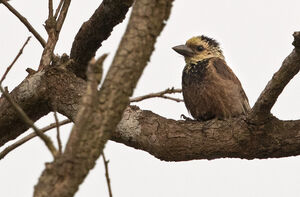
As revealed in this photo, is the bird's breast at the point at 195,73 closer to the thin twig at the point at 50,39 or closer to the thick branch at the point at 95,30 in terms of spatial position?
the thick branch at the point at 95,30

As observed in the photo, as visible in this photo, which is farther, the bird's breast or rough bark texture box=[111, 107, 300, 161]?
the bird's breast

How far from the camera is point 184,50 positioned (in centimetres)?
583

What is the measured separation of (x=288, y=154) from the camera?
3578 mm

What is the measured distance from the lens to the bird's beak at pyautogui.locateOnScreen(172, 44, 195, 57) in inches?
229

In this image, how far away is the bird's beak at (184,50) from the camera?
581 cm

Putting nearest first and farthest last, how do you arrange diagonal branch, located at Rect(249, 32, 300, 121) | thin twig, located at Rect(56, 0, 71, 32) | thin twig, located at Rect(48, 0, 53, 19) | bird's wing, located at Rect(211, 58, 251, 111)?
diagonal branch, located at Rect(249, 32, 300, 121) → thin twig, located at Rect(48, 0, 53, 19) → thin twig, located at Rect(56, 0, 71, 32) → bird's wing, located at Rect(211, 58, 251, 111)

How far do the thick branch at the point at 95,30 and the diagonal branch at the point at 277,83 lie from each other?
1405 millimetres

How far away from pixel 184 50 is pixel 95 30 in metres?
1.68

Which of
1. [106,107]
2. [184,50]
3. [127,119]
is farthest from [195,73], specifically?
[106,107]

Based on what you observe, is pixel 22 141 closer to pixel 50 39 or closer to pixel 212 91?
pixel 50 39

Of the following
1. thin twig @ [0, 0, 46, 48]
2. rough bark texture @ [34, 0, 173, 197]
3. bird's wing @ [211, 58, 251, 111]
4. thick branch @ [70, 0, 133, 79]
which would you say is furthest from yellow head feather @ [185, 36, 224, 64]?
rough bark texture @ [34, 0, 173, 197]

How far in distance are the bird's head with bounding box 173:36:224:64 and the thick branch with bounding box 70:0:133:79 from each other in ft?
5.07

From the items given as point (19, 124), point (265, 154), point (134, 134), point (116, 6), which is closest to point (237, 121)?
point (265, 154)

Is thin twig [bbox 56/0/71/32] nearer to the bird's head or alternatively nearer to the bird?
the bird
